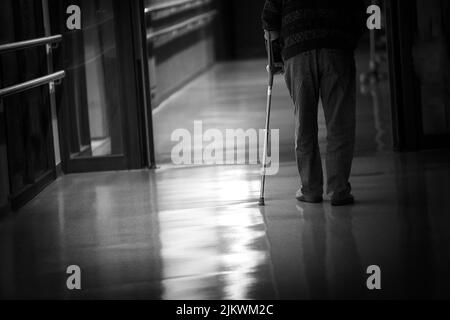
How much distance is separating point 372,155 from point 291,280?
9.91ft

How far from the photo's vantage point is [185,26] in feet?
43.5

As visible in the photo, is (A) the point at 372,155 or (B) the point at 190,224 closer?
(B) the point at 190,224

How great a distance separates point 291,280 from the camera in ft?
13.1

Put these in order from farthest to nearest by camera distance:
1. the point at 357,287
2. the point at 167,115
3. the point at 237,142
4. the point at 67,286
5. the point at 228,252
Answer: the point at 167,115, the point at 237,142, the point at 228,252, the point at 67,286, the point at 357,287

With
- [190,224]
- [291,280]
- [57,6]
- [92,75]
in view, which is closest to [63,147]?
[92,75]

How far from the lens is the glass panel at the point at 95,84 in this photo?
6.93 meters

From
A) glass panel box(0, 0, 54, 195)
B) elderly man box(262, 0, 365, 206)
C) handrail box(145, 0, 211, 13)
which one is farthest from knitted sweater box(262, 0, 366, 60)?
handrail box(145, 0, 211, 13)

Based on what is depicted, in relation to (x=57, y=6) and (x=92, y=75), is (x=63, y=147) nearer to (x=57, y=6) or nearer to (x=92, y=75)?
(x=92, y=75)

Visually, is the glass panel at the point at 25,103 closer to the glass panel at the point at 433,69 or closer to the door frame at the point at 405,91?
the door frame at the point at 405,91

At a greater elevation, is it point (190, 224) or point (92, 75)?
point (92, 75)

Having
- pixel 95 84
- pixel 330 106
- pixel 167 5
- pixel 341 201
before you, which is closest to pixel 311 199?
pixel 341 201

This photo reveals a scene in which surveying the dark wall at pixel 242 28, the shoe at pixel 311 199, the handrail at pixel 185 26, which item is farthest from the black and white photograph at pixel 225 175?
the dark wall at pixel 242 28

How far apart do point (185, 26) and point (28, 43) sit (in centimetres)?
740

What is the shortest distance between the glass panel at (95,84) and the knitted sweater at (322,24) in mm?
1990
